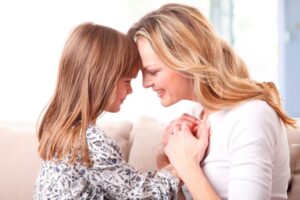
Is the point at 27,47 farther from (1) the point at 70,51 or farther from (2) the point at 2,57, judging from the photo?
(1) the point at 70,51

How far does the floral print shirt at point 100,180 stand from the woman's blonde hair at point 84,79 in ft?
0.17

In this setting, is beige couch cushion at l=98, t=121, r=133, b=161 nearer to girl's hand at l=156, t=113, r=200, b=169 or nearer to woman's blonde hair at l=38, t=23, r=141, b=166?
girl's hand at l=156, t=113, r=200, b=169

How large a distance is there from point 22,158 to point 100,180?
105 centimetres

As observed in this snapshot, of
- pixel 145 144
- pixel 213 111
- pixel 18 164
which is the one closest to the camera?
pixel 213 111

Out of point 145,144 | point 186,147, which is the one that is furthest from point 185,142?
point 145,144

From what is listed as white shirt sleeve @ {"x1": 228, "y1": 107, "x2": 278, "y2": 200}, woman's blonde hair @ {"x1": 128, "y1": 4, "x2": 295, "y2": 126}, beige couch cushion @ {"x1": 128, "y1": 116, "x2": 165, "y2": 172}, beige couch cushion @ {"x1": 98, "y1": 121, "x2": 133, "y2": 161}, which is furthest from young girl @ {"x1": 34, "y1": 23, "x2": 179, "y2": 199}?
beige couch cushion @ {"x1": 98, "y1": 121, "x2": 133, "y2": 161}

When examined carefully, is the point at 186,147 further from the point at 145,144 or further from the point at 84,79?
the point at 145,144

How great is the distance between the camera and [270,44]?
3.63 m

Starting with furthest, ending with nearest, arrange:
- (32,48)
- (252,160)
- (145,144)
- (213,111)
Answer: (32,48) → (145,144) → (213,111) → (252,160)

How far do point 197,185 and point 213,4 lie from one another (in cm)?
237

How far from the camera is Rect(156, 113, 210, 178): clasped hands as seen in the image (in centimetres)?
157

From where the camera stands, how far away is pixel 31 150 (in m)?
2.53

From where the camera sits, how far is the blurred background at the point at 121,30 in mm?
3447

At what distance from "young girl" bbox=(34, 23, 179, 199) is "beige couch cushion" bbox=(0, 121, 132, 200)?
78 cm
